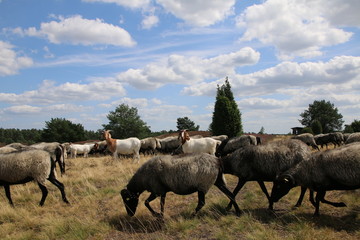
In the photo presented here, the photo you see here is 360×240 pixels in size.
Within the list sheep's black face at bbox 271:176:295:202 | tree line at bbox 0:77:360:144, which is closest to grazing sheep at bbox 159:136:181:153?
tree line at bbox 0:77:360:144

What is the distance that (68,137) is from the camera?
63969 millimetres

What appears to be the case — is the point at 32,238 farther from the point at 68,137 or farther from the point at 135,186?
the point at 68,137

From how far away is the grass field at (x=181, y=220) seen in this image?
623 centimetres

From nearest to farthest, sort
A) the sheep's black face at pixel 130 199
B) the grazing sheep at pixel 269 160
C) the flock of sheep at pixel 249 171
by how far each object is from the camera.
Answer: the flock of sheep at pixel 249 171
the grazing sheep at pixel 269 160
the sheep's black face at pixel 130 199

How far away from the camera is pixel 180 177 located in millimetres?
7203

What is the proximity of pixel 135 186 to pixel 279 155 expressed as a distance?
4.07 m

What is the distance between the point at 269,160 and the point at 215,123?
947 inches

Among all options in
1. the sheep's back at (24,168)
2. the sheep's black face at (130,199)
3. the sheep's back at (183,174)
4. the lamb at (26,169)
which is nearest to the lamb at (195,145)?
the lamb at (26,169)

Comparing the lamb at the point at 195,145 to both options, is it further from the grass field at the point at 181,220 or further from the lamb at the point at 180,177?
the lamb at the point at 180,177

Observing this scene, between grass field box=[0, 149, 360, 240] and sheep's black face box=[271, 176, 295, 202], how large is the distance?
0.48 m

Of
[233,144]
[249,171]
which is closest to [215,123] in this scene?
[233,144]

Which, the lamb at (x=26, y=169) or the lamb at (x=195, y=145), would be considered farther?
the lamb at (x=195, y=145)

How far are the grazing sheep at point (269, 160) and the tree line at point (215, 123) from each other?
22881mm

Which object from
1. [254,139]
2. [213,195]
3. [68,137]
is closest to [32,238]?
[213,195]
